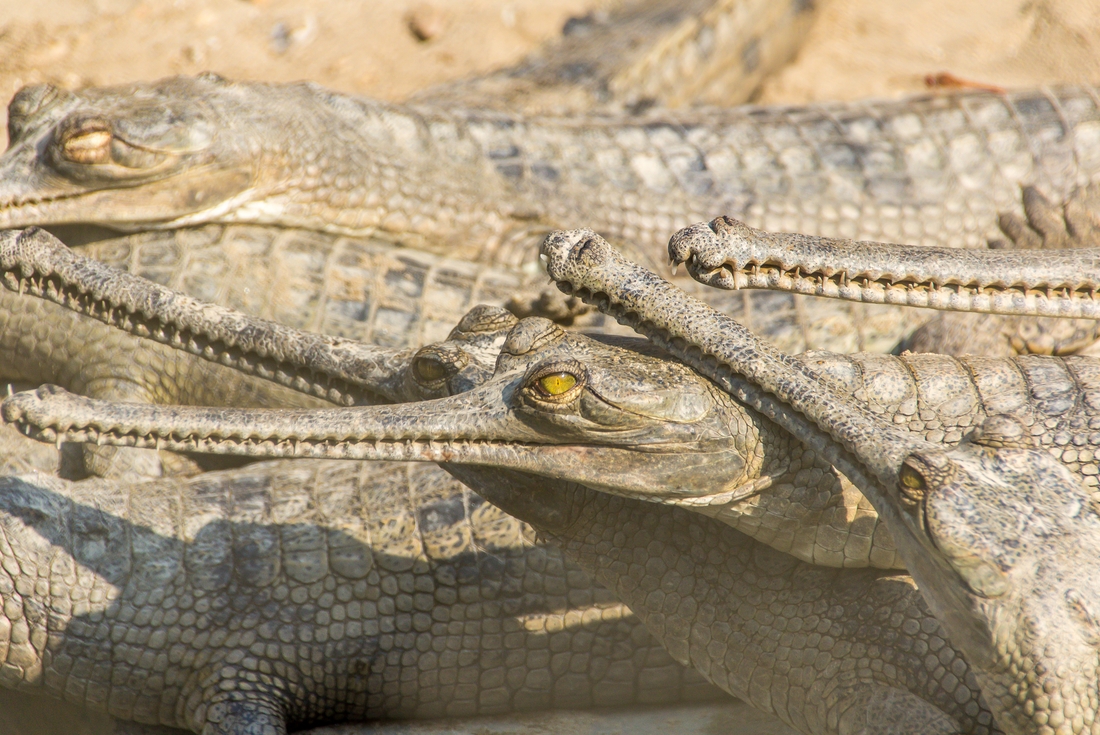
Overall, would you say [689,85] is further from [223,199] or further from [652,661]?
[652,661]

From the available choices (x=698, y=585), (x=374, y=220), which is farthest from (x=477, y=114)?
(x=698, y=585)

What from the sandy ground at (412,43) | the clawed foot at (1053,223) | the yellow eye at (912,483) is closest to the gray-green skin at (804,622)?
the yellow eye at (912,483)

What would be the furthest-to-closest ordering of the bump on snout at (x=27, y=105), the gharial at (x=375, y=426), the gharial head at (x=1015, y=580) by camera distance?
1. the bump on snout at (x=27, y=105)
2. the gharial at (x=375, y=426)
3. the gharial head at (x=1015, y=580)

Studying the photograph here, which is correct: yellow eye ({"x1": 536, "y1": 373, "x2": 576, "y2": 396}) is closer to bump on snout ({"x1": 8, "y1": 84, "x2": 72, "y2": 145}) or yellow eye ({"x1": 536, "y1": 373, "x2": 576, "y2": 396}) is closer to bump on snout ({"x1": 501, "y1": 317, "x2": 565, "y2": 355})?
bump on snout ({"x1": 501, "y1": 317, "x2": 565, "y2": 355})

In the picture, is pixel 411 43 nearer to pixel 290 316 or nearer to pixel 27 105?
pixel 27 105

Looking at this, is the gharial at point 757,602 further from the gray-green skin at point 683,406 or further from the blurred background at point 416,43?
the blurred background at point 416,43
